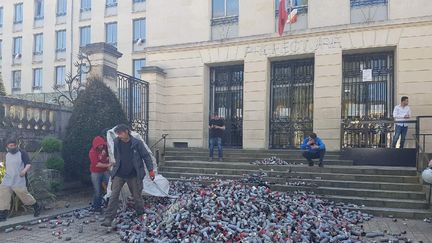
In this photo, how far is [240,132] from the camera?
50.9 feet

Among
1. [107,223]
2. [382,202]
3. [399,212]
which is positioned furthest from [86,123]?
[399,212]

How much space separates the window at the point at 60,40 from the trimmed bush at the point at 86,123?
29.3 meters

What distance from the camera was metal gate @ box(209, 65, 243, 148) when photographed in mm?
15594

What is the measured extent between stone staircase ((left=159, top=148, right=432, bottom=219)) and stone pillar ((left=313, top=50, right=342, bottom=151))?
0.83 m

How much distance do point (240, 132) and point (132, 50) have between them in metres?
21.1

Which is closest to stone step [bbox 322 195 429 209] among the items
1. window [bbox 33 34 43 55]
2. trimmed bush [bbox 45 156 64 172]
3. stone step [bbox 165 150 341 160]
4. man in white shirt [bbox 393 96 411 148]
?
stone step [bbox 165 150 341 160]

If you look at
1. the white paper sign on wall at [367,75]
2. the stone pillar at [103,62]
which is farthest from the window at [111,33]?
the white paper sign on wall at [367,75]

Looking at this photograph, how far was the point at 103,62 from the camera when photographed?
11.4 m

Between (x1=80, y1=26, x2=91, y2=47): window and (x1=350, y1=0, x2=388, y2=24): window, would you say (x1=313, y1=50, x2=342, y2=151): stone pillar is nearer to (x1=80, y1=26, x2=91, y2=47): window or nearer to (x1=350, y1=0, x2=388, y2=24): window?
(x1=350, y1=0, x2=388, y2=24): window

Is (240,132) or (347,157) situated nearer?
(347,157)

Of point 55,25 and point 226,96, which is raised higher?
point 55,25

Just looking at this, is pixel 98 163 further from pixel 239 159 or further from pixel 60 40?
pixel 60 40

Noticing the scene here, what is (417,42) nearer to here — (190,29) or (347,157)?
(347,157)

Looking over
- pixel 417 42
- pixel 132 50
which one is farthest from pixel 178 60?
pixel 132 50
